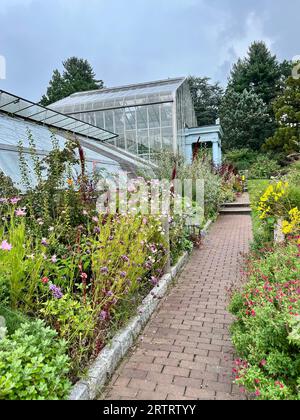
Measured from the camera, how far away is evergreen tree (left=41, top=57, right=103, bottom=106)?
37.2 meters

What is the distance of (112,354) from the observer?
2.59m

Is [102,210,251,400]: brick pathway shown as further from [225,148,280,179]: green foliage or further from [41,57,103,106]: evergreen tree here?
[41,57,103,106]: evergreen tree

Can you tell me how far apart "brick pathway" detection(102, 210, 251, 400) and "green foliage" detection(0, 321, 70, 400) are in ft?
1.78

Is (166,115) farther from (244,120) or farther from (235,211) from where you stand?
(244,120)

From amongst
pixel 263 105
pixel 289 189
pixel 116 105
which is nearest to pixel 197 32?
pixel 116 105

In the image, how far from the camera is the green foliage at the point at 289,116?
2067cm

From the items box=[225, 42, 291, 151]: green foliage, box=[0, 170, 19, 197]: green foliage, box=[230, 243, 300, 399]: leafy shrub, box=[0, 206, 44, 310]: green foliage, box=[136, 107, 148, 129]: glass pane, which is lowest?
box=[230, 243, 300, 399]: leafy shrub

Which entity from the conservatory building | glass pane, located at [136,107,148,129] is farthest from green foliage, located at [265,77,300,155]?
glass pane, located at [136,107,148,129]

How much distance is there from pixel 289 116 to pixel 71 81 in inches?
1147

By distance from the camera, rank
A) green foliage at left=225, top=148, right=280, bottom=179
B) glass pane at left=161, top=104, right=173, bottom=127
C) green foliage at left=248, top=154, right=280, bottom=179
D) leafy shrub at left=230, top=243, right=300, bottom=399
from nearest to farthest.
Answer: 1. leafy shrub at left=230, top=243, right=300, bottom=399
2. glass pane at left=161, top=104, right=173, bottom=127
3. green foliage at left=248, top=154, right=280, bottom=179
4. green foliage at left=225, top=148, right=280, bottom=179

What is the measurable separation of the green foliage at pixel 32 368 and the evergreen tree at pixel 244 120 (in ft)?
97.2

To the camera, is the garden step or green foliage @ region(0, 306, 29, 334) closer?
green foliage @ region(0, 306, 29, 334)

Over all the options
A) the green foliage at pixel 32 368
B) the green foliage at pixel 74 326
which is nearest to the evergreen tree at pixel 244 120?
the green foliage at pixel 74 326

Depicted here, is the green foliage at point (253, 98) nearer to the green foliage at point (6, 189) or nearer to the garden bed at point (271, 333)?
the green foliage at point (6, 189)
